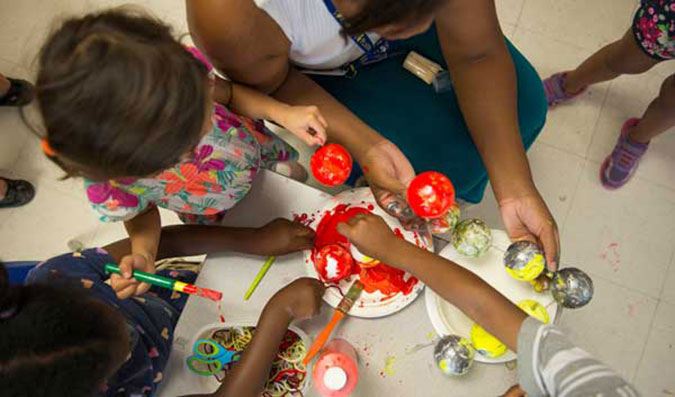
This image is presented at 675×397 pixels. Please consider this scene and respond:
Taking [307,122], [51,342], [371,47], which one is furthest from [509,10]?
[51,342]

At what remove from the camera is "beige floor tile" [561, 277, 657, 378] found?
1.69 meters

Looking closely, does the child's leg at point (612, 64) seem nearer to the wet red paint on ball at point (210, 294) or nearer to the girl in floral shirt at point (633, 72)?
the girl in floral shirt at point (633, 72)

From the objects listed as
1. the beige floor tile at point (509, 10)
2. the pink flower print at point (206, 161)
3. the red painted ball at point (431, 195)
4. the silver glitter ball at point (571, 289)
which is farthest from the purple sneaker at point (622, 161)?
the pink flower print at point (206, 161)

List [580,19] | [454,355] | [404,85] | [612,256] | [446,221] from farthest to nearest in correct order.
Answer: [580,19] < [612,256] < [404,85] < [446,221] < [454,355]

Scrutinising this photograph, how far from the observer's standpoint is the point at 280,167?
1.47 m

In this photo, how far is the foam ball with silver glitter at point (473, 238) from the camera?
0.98 m

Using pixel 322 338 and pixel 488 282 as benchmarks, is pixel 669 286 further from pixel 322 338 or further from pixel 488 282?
pixel 322 338

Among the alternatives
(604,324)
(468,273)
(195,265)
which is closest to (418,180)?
(468,273)

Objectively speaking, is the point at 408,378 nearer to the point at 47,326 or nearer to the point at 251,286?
the point at 251,286

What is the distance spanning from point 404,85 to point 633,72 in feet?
3.11

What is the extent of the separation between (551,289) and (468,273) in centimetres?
18

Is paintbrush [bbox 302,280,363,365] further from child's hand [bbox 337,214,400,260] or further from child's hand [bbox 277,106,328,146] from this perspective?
child's hand [bbox 277,106,328,146]

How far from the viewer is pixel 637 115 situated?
1938 mm

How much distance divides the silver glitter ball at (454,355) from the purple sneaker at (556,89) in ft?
4.11
